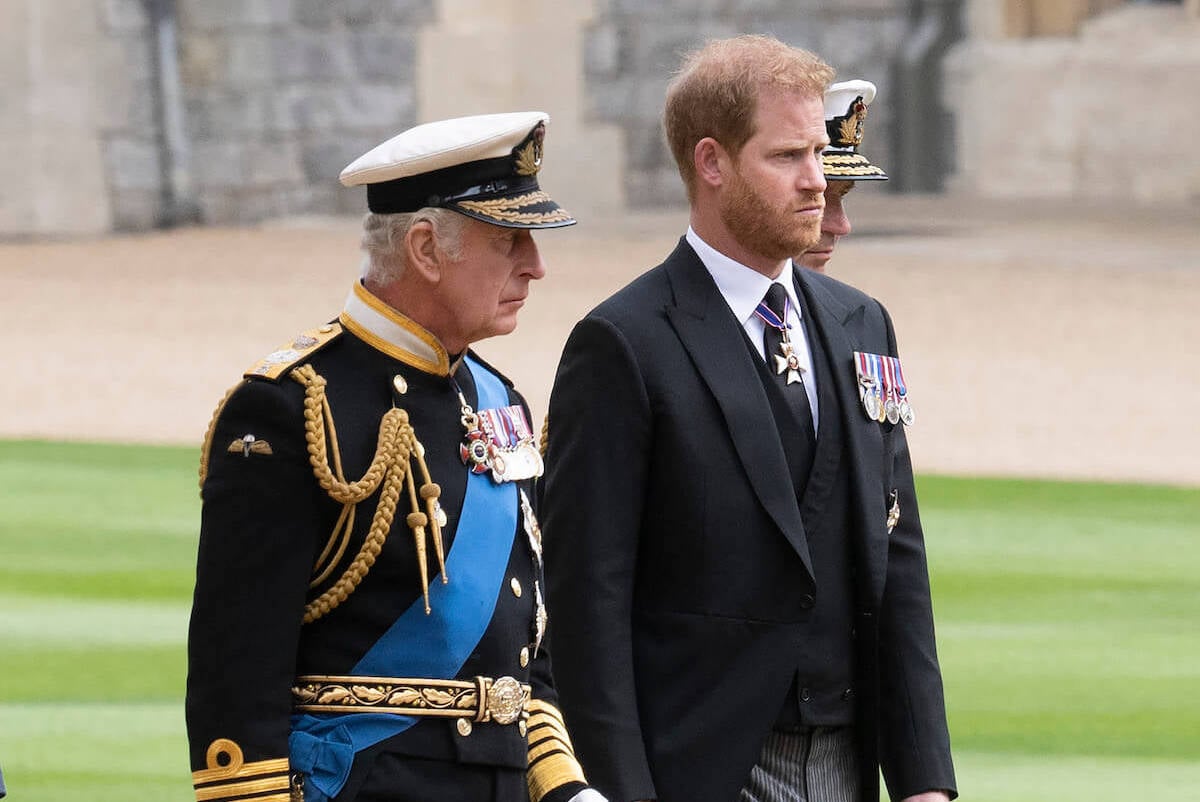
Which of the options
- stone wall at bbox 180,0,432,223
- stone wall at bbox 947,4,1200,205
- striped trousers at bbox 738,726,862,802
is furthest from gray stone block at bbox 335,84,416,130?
striped trousers at bbox 738,726,862,802

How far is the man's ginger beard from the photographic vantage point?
3146mm

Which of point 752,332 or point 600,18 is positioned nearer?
point 752,332

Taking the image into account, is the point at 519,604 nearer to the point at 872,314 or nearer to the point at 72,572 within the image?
the point at 872,314

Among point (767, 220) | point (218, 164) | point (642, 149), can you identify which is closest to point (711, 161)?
point (767, 220)

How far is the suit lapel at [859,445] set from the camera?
3.18 m

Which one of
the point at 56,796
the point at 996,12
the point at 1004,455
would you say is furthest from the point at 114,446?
the point at 996,12

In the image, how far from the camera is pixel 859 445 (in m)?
3.19

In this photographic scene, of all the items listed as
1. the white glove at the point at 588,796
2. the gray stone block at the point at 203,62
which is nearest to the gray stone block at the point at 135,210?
the gray stone block at the point at 203,62

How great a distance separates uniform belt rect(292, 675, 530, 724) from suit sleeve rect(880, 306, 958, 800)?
751mm

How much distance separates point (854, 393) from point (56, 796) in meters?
2.69

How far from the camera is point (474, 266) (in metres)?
2.73

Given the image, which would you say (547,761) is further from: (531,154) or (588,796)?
(531,154)

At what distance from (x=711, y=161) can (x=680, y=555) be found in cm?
56

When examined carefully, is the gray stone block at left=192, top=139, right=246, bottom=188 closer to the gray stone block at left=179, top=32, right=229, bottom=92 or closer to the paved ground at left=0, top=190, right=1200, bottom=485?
the gray stone block at left=179, top=32, right=229, bottom=92
